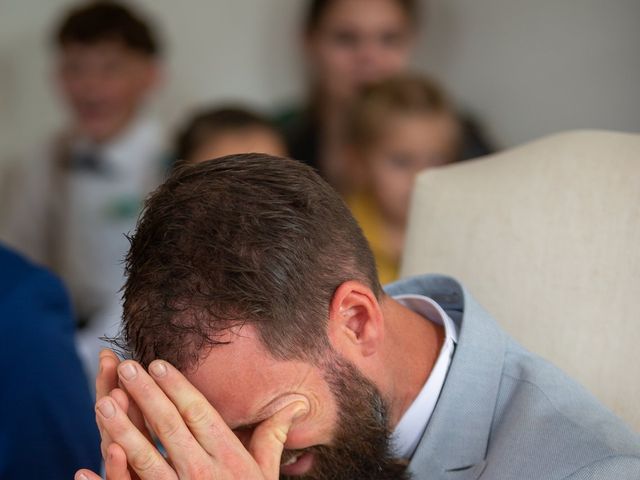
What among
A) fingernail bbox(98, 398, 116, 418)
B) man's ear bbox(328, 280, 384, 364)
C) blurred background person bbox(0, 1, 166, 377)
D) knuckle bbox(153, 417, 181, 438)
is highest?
man's ear bbox(328, 280, 384, 364)

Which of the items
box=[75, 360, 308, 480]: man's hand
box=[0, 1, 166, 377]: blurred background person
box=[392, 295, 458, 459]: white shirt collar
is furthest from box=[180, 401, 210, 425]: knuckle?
box=[0, 1, 166, 377]: blurred background person

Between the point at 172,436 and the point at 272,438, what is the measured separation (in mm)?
91

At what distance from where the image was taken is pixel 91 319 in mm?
2438

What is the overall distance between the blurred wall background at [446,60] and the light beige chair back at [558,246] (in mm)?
1436

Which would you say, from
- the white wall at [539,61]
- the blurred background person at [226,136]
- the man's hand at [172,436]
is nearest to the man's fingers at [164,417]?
the man's hand at [172,436]

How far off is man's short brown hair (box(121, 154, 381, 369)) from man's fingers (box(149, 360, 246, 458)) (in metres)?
0.03

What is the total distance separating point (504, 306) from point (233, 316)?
0.44 metres

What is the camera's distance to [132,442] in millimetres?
858

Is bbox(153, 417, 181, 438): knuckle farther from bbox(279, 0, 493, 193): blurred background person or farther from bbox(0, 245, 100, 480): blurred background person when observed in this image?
bbox(279, 0, 493, 193): blurred background person

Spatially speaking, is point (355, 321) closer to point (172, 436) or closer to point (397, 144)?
point (172, 436)

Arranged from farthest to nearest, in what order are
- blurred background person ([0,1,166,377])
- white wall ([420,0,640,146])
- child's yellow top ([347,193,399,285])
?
blurred background person ([0,1,166,377]) < white wall ([420,0,640,146]) < child's yellow top ([347,193,399,285])

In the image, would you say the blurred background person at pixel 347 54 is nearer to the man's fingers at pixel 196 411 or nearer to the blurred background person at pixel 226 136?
the blurred background person at pixel 226 136

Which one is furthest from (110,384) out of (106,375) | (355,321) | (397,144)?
(397,144)

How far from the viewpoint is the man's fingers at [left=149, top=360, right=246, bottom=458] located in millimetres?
852
